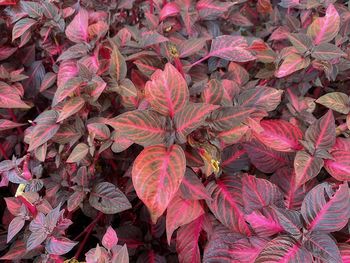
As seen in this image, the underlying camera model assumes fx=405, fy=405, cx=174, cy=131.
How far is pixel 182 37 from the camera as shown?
4.57 feet

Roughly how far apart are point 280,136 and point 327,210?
0.28 m

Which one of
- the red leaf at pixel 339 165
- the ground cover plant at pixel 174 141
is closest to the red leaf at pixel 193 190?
the ground cover plant at pixel 174 141

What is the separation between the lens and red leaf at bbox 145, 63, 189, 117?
81cm

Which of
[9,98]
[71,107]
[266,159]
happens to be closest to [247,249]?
[266,159]

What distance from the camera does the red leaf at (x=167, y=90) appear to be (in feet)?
2.64

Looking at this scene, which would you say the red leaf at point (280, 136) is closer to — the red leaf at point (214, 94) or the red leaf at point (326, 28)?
the red leaf at point (214, 94)

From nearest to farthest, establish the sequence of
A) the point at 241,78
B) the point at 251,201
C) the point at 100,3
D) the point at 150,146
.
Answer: the point at 150,146 → the point at 251,201 → the point at 241,78 → the point at 100,3

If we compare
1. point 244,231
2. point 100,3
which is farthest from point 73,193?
point 100,3

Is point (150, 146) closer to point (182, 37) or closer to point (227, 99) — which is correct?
point (227, 99)

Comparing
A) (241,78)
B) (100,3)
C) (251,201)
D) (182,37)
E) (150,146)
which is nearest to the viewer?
(150,146)

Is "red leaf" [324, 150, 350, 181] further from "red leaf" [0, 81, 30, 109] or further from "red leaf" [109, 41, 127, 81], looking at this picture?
"red leaf" [0, 81, 30, 109]

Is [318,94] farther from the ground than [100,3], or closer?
closer

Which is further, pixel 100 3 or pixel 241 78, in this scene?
pixel 100 3

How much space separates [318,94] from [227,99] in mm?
570
